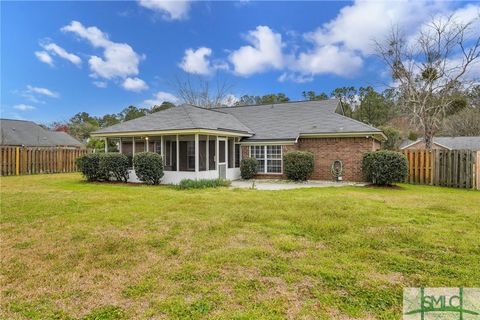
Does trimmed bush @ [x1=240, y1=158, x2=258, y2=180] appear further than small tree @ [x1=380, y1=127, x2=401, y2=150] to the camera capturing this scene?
No

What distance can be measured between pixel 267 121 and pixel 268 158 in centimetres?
344

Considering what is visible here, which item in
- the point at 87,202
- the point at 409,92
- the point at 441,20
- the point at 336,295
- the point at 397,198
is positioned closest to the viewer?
the point at 336,295

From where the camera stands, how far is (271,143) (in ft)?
53.6

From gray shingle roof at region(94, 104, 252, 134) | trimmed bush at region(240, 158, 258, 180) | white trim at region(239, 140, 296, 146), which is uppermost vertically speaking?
gray shingle roof at region(94, 104, 252, 134)

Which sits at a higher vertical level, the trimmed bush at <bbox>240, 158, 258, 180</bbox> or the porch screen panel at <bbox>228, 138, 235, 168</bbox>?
the porch screen panel at <bbox>228, 138, 235, 168</bbox>

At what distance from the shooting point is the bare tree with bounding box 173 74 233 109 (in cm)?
3688

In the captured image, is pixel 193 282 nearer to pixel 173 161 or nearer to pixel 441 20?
pixel 173 161

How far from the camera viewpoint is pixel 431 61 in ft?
67.1

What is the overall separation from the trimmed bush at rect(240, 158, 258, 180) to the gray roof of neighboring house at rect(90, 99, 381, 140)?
1.51 m

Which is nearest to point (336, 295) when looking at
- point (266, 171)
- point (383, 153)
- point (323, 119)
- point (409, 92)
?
point (383, 153)

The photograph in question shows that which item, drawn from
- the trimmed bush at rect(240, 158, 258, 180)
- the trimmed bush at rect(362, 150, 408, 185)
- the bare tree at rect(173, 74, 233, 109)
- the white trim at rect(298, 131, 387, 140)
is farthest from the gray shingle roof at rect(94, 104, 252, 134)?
the bare tree at rect(173, 74, 233, 109)

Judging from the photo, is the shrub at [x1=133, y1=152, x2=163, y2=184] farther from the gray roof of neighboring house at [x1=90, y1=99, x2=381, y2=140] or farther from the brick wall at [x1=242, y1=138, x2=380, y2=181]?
the brick wall at [x1=242, y1=138, x2=380, y2=181]

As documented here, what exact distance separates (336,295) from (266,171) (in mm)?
13215

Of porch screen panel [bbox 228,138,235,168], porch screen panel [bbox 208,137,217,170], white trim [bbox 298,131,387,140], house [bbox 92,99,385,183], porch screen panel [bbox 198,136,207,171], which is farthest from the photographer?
porch screen panel [bbox 228,138,235,168]
